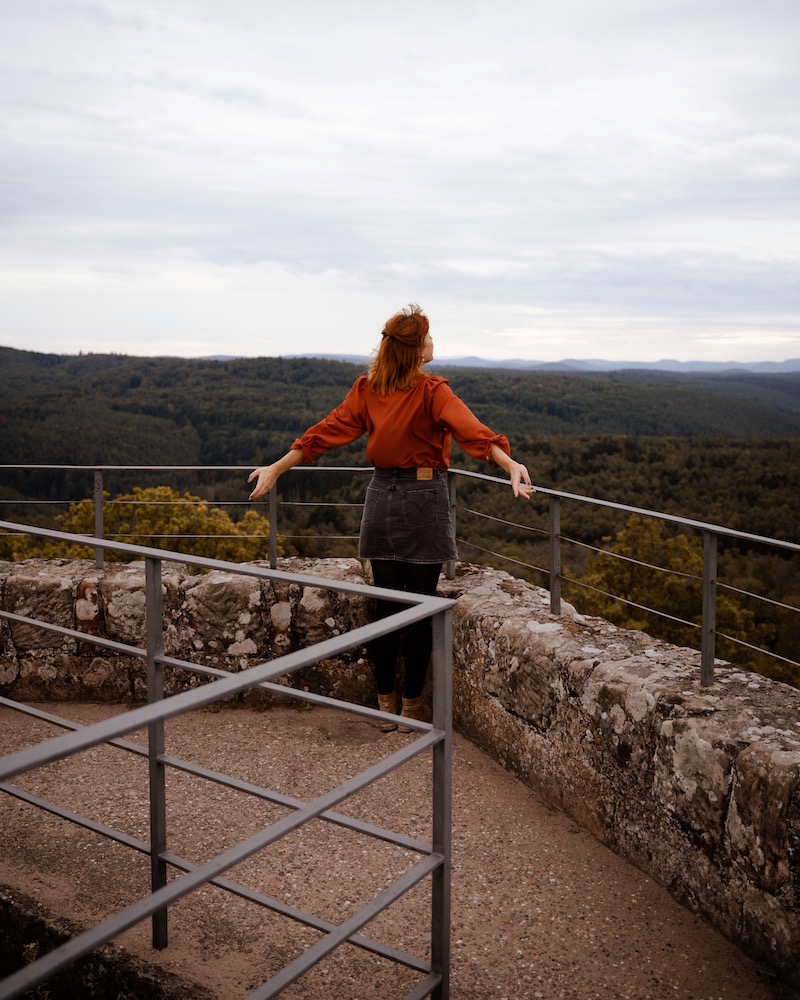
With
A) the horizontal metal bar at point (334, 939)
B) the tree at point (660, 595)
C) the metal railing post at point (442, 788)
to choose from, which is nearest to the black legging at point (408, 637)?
the metal railing post at point (442, 788)

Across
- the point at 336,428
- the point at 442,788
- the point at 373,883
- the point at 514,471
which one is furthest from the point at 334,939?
the point at 336,428

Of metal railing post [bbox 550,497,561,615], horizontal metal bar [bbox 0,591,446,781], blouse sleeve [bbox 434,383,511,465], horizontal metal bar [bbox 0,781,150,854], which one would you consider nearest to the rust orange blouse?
blouse sleeve [bbox 434,383,511,465]

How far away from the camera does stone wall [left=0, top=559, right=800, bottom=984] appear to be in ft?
8.74

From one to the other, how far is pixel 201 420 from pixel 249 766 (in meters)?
65.8

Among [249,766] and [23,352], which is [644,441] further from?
[23,352]

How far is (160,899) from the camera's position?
1412mm

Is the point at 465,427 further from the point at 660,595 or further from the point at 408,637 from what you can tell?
the point at 660,595

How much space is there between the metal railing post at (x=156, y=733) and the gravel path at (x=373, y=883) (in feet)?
0.97

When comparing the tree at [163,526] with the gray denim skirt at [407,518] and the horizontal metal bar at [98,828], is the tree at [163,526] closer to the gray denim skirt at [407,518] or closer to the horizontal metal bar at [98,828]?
the gray denim skirt at [407,518]

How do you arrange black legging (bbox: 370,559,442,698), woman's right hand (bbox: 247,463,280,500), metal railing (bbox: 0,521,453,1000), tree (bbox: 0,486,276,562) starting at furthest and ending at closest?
tree (bbox: 0,486,276,562) < black legging (bbox: 370,559,442,698) < woman's right hand (bbox: 247,463,280,500) < metal railing (bbox: 0,521,453,1000)

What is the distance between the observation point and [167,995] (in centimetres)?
251

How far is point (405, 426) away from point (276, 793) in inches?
68.1

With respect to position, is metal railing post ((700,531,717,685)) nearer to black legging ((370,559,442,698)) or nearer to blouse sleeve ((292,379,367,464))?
black legging ((370,559,442,698))

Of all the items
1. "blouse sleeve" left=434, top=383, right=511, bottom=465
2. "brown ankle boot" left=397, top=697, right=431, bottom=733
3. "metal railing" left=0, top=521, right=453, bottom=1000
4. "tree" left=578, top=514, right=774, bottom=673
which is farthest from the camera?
"tree" left=578, top=514, right=774, bottom=673
